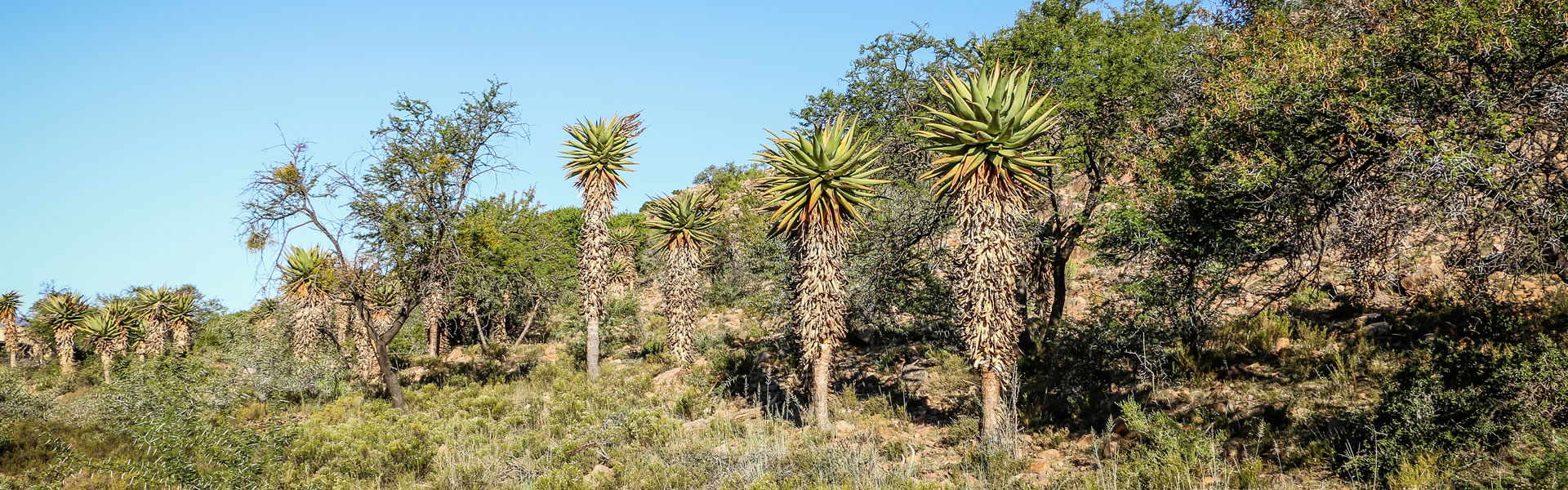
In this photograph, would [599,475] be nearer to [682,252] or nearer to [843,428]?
[843,428]

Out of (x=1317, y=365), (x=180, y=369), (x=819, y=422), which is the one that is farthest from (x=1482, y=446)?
(x=180, y=369)

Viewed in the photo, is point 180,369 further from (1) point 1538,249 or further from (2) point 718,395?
(1) point 1538,249

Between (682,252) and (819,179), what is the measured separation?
955cm

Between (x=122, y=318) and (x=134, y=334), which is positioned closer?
(x=122, y=318)

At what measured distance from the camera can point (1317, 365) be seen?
497 inches

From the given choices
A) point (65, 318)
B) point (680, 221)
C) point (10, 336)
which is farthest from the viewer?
point (10, 336)

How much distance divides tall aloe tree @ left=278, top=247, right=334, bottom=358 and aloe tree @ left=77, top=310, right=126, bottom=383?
59.1 feet

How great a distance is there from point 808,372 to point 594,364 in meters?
8.67

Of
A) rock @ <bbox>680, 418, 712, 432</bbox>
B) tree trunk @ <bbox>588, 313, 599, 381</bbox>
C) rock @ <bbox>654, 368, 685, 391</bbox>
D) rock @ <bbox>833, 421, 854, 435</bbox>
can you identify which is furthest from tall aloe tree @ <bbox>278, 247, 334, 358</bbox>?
rock @ <bbox>833, 421, 854, 435</bbox>

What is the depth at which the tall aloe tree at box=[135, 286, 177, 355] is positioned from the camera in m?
34.7

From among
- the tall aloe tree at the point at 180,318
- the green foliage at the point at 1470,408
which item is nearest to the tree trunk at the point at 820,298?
the green foliage at the point at 1470,408

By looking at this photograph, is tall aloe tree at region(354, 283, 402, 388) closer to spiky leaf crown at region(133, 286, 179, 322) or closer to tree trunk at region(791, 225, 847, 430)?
tree trunk at region(791, 225, 847, 430)

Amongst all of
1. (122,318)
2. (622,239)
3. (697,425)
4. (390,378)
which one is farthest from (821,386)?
(122,318)

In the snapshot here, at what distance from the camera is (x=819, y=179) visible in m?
14.4
